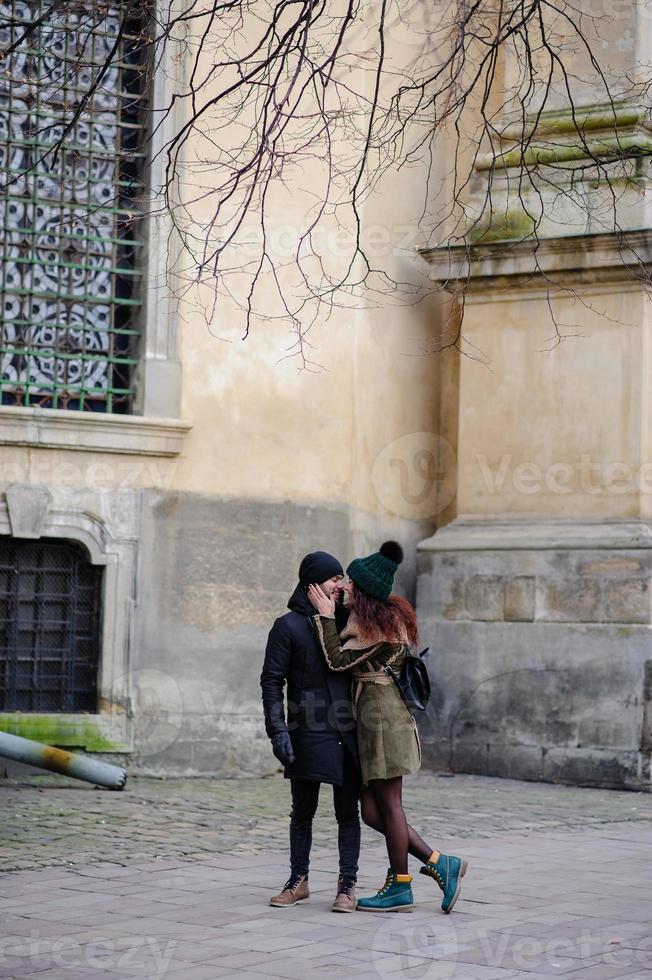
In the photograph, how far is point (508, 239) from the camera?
12820 millimetres

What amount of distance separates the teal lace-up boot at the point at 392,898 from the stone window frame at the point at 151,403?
19.1 feet

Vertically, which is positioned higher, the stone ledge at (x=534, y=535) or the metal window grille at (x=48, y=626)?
the stone ledge at (x=534, y=535)

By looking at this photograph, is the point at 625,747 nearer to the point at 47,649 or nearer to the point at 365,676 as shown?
the point at 47,649

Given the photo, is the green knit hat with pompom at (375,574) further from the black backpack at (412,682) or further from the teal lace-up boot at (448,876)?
the teal lace-up boot at (448,876)

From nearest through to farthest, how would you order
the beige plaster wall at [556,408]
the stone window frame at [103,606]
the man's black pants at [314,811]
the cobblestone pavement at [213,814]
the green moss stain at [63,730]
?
the man's black pants at [314,811], the cobblestone pavement at [213,814], the green moss stain at [63,730], the stone window frame at [103,606], the beige plaster wall at [556,408]

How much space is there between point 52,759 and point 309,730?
430cm

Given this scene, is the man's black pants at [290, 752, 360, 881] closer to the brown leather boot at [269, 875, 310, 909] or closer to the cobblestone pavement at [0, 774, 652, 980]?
the brown leather boot at [269, 875, 310, 909]

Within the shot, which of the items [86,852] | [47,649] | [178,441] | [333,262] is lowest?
[86,852]

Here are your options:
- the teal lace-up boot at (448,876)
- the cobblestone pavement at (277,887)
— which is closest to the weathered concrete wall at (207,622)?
the cobblestone pavement at (277,887)

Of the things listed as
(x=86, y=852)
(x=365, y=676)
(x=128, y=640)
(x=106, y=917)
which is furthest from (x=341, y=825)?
(x=128, y=640)

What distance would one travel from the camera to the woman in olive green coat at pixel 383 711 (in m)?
6.79

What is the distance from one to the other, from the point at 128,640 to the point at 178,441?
63.8 inches

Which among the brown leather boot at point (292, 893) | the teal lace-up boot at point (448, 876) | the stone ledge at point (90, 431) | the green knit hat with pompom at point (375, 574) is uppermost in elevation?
the stone ledge at point (90, 431)

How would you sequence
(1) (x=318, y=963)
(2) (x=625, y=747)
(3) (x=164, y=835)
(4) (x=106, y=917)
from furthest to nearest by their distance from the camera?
(2) (x=625, y=747) < (3) (x=164, y=835) < (4) (x=106, y=917) < (1) (x=318, y=963)
